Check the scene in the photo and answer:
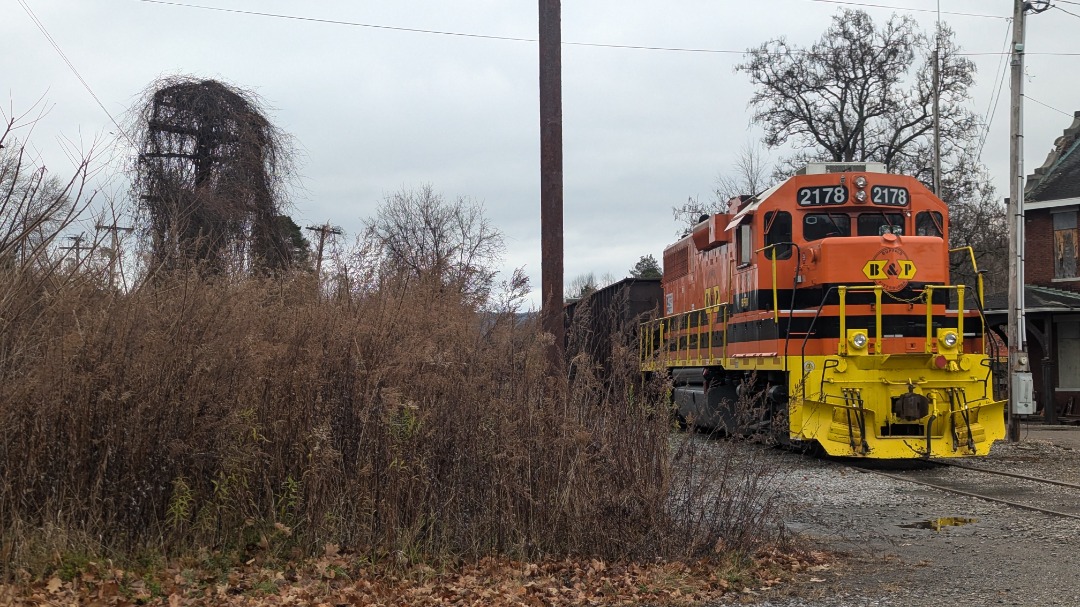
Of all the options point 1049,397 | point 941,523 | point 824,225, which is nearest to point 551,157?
point 941,523

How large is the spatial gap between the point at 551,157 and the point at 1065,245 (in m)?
23.5

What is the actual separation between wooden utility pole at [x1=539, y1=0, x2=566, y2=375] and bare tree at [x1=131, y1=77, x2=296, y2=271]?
11010mm

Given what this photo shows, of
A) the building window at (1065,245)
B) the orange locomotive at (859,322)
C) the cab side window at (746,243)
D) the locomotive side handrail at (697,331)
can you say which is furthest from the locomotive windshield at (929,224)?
the building window at (1065,245)

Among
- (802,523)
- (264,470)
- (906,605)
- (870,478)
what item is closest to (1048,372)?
(870,478)

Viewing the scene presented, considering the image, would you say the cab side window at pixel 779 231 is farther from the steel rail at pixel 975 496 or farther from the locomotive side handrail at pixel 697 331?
the steel rail at pixel 975 496

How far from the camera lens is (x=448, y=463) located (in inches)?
305

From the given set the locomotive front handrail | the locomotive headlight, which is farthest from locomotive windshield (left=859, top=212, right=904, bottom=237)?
the locomotive headlight

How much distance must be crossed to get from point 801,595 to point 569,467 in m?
1.85

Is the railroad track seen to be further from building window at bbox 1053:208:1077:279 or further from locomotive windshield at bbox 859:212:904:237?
building window at bbox 1053:208:1077:279

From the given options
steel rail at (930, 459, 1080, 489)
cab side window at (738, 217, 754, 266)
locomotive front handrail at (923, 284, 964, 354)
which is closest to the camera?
steel rail at (930, 459, 1080, 489)

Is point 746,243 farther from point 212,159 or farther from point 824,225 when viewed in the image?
point 212,159

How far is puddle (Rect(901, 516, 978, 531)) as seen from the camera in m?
9.31

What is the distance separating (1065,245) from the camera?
28.2 m

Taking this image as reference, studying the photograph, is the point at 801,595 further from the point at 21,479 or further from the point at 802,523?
the point at 21,479
